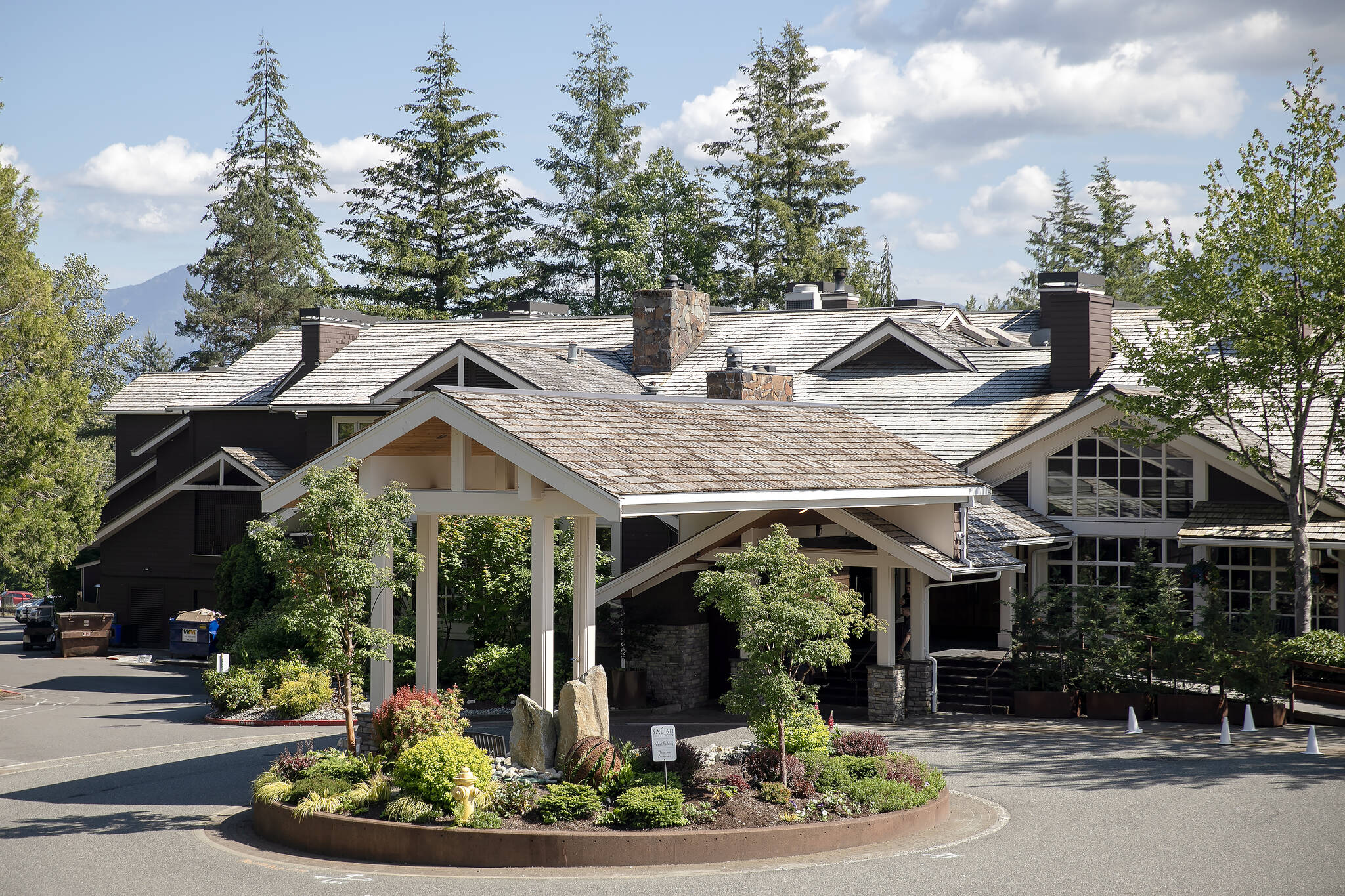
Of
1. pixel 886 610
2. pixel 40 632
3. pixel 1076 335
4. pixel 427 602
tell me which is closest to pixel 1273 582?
pixel 1076 335

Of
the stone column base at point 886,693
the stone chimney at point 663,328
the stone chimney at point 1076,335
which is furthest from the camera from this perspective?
the stone chimney at point 663,328

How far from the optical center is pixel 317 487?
13562 mm

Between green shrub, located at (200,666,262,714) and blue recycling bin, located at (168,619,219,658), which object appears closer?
green shrub, located at (200,666,262,714)

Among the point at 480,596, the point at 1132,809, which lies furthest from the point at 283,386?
the point at 1132,809

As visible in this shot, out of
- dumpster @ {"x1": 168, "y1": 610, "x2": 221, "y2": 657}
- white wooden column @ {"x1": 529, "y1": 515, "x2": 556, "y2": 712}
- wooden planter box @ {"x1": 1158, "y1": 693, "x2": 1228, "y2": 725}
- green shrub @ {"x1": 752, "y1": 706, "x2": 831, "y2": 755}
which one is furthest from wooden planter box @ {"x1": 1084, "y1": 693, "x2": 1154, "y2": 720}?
dumpster @ {"x1": 168, "y1": 610, "x2": 221, "y2": 657}

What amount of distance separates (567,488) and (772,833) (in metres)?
4.15

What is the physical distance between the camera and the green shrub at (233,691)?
72.2 ft

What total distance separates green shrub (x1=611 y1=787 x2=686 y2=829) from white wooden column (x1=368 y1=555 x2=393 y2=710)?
3.95 meters

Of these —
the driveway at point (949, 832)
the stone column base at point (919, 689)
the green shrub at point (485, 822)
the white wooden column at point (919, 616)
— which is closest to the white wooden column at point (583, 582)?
the green shrub at point (485, 822)

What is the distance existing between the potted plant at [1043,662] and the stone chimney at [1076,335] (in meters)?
6.69

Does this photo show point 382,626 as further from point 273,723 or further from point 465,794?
point 273,723

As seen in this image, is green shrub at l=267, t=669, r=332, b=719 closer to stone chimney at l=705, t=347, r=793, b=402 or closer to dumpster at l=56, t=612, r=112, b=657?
stone chimney at l=705, t=347, r=793, b=402

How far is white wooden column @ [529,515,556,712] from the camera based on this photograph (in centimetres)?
1421

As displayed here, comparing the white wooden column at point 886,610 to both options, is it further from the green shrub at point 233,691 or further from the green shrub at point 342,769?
the green shrub at point 233,691
